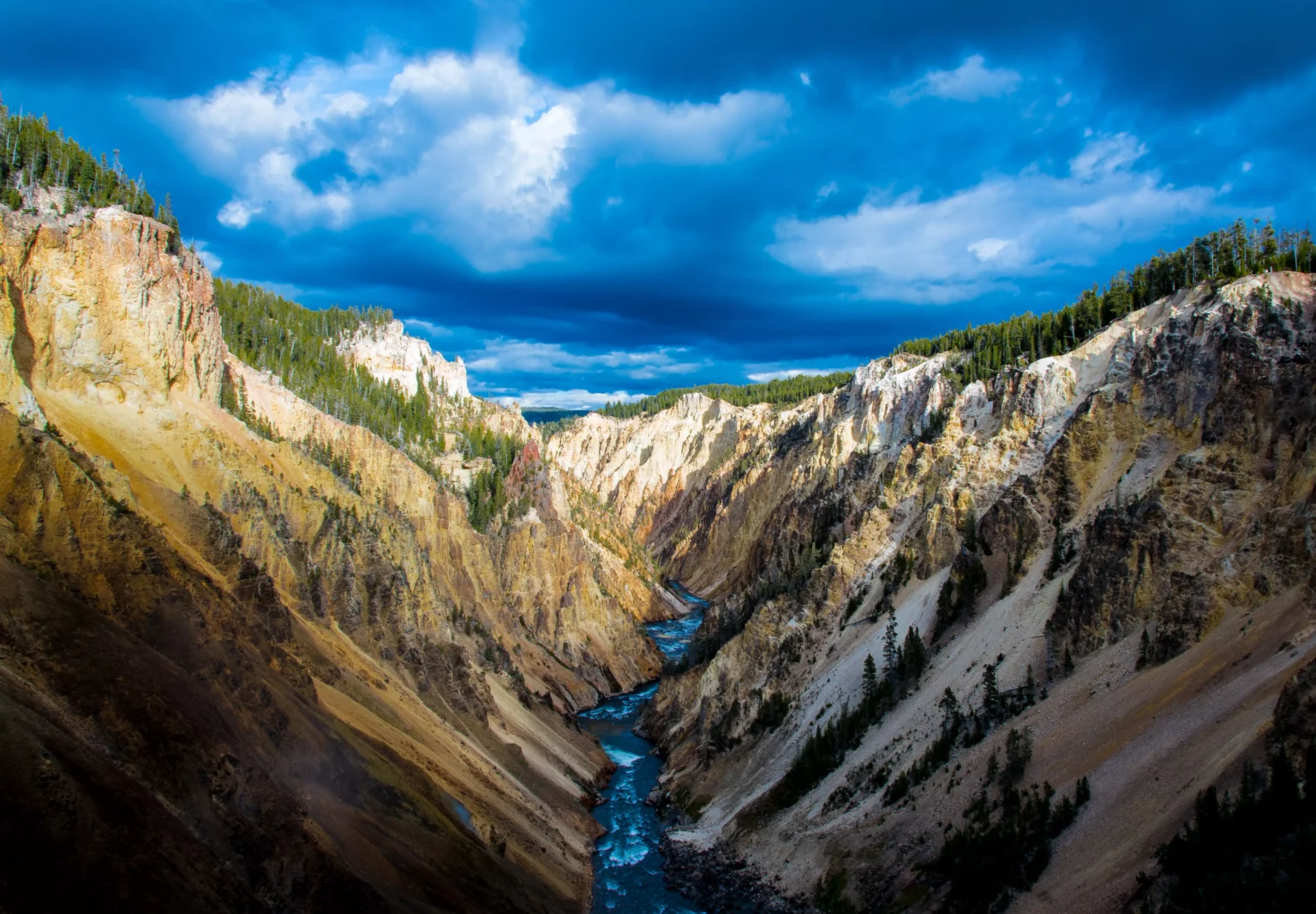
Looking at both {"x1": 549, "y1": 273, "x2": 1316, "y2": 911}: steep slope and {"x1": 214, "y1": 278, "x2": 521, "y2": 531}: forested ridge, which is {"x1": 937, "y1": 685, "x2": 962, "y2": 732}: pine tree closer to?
{"x1": 549, "y1": 273, "x2": 1316, "y2": 911}: steep slope

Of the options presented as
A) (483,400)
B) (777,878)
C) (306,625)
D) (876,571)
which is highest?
(483,400)

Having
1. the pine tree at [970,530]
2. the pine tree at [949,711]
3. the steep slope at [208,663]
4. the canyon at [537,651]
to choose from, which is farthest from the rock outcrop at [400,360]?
the pine tree at [949,711]

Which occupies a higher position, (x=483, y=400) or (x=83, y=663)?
(x=483, y=400)

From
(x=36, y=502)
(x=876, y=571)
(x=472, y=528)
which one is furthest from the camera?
(x=472, y=528)

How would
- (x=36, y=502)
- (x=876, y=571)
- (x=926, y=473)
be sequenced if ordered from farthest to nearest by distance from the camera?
(x=926, y=473) < (x=876, y=571) < (x=36, y=502)

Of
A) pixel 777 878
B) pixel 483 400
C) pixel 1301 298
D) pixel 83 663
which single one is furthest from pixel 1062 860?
pixel 483 400

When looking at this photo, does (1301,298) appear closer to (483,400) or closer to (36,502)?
(36,502)

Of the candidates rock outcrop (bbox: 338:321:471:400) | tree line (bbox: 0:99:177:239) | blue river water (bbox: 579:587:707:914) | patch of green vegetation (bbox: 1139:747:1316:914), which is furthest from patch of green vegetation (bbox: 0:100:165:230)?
rock outcrop (bbox: 338:321:471:400)
